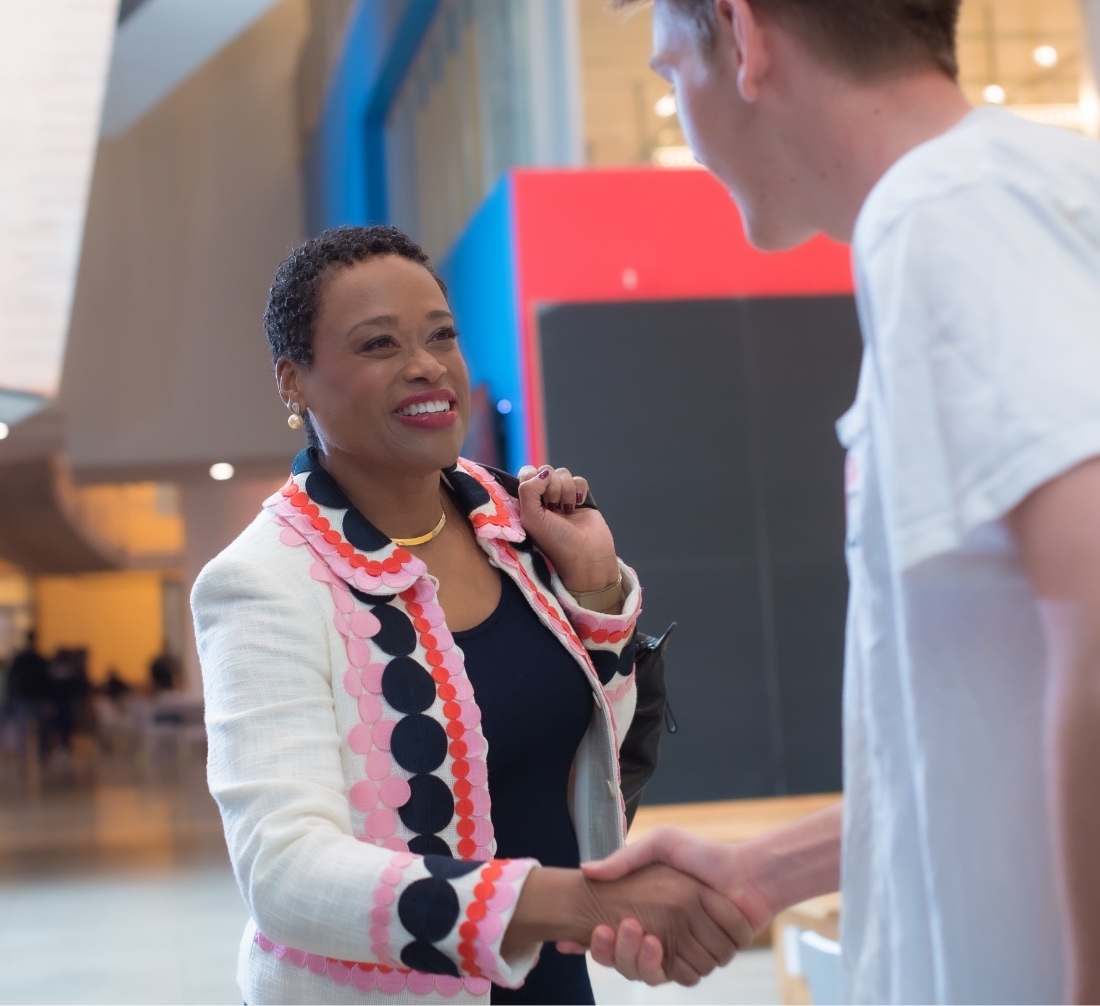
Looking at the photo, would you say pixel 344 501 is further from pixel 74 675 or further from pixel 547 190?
pixel 74 675

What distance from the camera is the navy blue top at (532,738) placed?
166 cm

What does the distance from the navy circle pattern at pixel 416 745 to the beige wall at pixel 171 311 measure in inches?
479

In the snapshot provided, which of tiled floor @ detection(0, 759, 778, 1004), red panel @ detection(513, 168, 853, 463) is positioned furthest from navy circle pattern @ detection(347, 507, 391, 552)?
red panel @ detection(513, 168, 853, 463)

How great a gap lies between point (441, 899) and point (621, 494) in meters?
5.77

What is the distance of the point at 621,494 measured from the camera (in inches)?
277

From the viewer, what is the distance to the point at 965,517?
78 cm

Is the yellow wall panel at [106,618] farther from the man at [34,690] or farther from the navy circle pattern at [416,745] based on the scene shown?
the navy circle pattern at [416,745]

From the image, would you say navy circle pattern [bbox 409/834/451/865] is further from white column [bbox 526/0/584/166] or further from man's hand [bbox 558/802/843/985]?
white column [bbox 526/0/584/166]

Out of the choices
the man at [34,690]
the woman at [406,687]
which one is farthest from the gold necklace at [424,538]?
the man at [34,690]

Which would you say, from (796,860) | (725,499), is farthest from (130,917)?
(796,860)

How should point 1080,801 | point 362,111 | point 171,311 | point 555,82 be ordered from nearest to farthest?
point 1080,801, point 555,82, point 362,111, point 171,311

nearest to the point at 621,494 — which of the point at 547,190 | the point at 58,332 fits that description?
the point at 547,190

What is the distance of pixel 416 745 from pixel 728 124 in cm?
82

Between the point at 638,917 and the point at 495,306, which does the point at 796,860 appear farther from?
the point at 495,306
